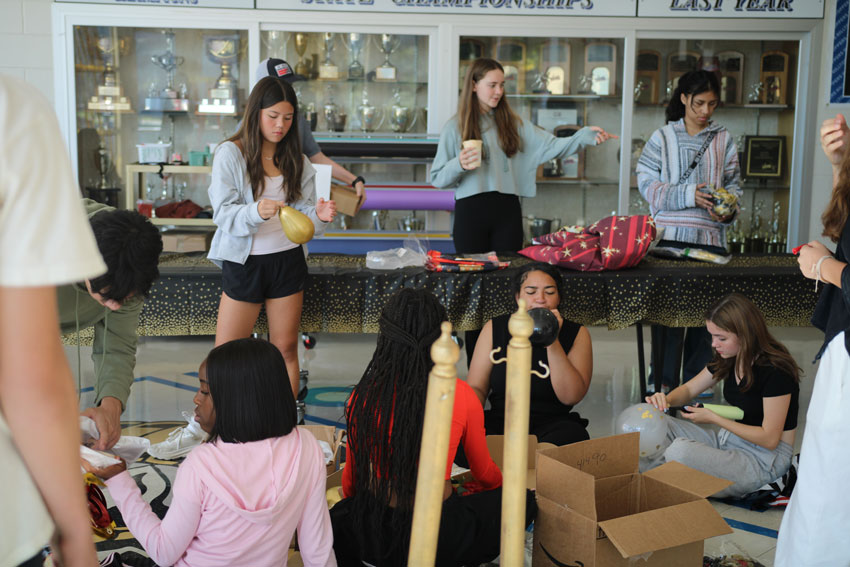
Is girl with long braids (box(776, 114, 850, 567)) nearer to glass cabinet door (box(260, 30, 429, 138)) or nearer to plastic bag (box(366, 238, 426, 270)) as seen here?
plastic bag (box(366, 238, 426, 270))

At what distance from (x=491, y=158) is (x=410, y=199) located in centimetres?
174

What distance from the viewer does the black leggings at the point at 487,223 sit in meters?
3.88

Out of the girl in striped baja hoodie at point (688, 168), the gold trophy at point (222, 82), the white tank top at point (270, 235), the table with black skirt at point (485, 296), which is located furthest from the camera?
the gold trophy at point (222, 82)

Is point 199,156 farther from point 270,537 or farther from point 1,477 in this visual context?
point 1,477

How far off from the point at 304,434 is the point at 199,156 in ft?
14.3

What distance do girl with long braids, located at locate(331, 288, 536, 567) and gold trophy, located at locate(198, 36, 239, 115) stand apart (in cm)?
434

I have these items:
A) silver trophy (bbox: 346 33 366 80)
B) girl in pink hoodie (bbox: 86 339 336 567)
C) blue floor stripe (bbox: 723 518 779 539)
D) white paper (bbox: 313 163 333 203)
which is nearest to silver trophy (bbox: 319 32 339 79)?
silver trophy (bbox: 346 33 366 80)

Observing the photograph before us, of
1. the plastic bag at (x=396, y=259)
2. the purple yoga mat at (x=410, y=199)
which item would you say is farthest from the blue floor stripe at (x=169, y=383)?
the purple yoga mat at (x=410, y=199)

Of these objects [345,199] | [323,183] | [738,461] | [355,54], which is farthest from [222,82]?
[738,461]

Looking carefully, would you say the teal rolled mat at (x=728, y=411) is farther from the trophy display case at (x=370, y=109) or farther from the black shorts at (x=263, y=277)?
the trophy display case at (x=370, y=109)

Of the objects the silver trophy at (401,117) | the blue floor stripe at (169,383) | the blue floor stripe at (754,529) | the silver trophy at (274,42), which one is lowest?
the blue floor stripe at (169,383)

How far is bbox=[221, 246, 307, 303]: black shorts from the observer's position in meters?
2.95

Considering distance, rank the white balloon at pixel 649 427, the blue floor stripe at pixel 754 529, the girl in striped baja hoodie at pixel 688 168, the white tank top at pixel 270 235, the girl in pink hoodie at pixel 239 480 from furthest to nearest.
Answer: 1. the girl in striped baja hoodie at pixel 688 168
2. the white tank top at pixel 270 235
3. the white balloon at pixel 649 427
4. the blue floor stripe at pixel 754 529
5. the girl in pink hoodie at pixel 239 480

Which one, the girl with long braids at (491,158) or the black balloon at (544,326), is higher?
the girl with long braids at (491,158)
